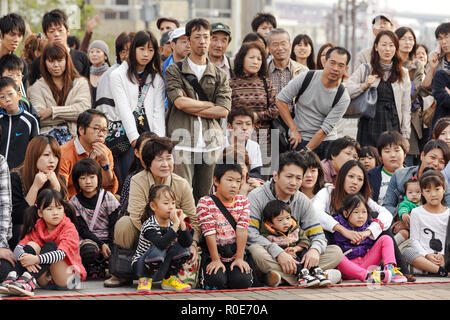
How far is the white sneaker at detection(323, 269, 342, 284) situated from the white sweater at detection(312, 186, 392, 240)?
49cm

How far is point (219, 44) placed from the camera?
8695mm

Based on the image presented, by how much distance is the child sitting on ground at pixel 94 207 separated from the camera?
7.02 m

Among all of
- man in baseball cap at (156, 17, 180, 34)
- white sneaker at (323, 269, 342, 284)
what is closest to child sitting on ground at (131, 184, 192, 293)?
white sneaker at (323, 269, 342, 284)

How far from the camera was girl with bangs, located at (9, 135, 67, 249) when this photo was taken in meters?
6.95

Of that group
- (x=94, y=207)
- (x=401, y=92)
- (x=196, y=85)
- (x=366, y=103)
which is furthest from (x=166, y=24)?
(x=94, y=207)

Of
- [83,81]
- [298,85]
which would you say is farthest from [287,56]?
[83,81]

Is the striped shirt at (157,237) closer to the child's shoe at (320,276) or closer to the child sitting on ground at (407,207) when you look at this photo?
the child's shoe at (320,276)

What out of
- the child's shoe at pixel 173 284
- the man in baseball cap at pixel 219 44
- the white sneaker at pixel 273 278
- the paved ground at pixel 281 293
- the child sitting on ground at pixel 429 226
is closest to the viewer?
the paved ground at pixel 281 293

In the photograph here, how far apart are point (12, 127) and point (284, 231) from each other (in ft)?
8.74

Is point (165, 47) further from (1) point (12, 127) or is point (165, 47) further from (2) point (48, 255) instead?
(2) point (48, 255)

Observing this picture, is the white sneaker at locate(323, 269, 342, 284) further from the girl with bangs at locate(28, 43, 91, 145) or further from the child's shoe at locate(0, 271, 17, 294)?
the girl with bangs at locate(28, 43, 91, 145)

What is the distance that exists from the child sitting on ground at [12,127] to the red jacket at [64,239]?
1.13m

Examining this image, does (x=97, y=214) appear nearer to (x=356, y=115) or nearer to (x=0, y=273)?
(x=0, y=273)

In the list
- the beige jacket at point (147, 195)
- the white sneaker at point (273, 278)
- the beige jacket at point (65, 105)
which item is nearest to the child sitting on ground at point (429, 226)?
the white sneaker at point (273, 278)
